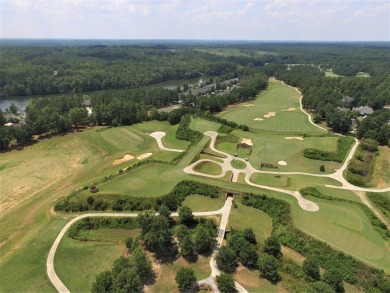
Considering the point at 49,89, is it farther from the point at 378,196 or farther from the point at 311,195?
the point at 378,196

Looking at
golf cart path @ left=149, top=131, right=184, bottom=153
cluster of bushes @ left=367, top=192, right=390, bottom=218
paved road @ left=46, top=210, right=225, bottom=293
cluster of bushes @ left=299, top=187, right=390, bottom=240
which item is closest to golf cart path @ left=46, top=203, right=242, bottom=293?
paved road @ left=46, top=210, right=225, bottom=293

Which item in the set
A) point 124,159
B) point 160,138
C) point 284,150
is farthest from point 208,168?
point 160,138

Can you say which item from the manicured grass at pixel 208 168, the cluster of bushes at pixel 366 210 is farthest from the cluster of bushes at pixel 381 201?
the manicured grass at pixel 208 168

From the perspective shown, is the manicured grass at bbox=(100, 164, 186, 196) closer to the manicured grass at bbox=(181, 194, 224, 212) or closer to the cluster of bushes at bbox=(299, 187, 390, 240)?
the manicured grass at bbox=(181, 194, 224, 212)

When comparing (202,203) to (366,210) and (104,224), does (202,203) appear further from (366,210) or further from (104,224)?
(366,210)

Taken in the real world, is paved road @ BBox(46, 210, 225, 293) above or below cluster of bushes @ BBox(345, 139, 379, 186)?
below

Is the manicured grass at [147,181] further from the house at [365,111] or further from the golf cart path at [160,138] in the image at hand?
the house at [365,111]
